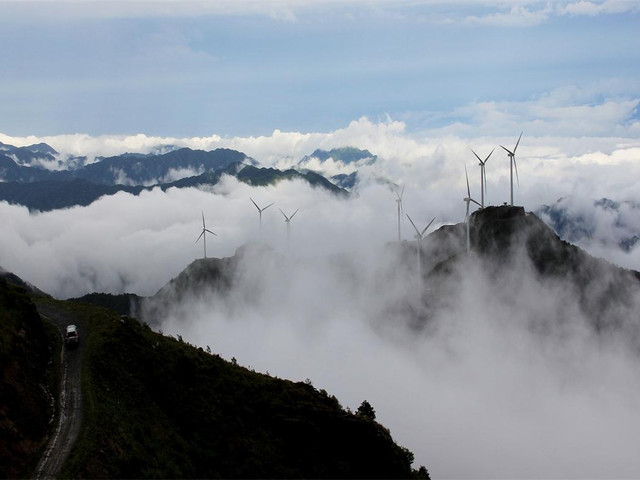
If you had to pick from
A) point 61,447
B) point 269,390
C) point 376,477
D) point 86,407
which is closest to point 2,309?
point 86,407

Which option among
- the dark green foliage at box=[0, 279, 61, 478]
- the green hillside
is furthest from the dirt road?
the dark green foliage at box=[0, 279, 61, 478]

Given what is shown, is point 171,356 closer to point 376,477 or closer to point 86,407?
point 86,407

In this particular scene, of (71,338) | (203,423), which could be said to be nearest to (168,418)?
(203,423)

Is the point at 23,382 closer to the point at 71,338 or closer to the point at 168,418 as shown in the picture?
the point at 71,338

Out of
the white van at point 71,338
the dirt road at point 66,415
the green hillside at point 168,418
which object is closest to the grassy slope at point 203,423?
the green hillside at point 168,418

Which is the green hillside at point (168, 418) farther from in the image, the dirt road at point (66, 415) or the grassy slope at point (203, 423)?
the dirt road at point (66, 415)
